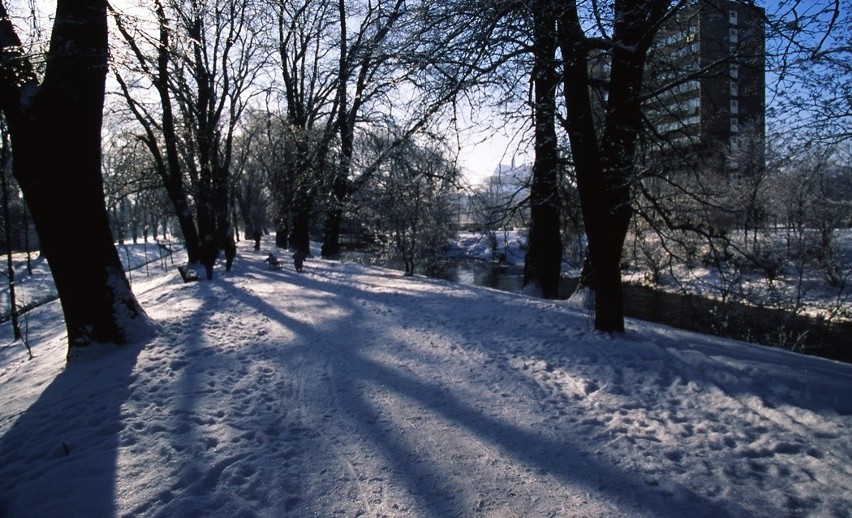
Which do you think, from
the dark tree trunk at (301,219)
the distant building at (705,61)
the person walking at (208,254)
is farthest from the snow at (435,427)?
the dark tree trunk at (301,219)

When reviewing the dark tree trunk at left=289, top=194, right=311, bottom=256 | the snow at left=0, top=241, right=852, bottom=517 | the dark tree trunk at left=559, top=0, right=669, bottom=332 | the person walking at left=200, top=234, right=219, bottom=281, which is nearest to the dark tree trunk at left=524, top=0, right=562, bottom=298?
the dark tree trunk at left=559, top=0, right=669, bottom=332

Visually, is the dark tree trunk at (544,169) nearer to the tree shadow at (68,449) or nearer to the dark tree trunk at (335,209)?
the tree shadow at (68,449)

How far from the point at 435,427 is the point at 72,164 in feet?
17.9

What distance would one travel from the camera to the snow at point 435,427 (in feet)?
9.45

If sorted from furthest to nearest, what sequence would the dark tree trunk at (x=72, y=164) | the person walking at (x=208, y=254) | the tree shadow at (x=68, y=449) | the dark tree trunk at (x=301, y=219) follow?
1. the dark tree trunk at (x=301, y=219)
2. the person walking at (x=208, y=254)
3. the dark tree trunk at (x=72, y=164)
4. the tree shadow at (x=68, y=449)

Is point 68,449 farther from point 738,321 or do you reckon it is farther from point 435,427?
point 738,321

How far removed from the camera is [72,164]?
5660mm

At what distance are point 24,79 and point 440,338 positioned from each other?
234 inches

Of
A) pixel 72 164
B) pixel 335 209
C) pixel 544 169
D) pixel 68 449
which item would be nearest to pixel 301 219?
pixel 335 209

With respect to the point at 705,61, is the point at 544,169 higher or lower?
lower

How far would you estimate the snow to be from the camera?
2.88 metres

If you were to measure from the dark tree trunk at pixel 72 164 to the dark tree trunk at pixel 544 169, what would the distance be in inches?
219

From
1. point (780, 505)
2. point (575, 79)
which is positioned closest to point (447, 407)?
point (780, 505)

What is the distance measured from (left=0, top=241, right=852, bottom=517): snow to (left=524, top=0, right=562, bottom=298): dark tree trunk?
3205 mm
